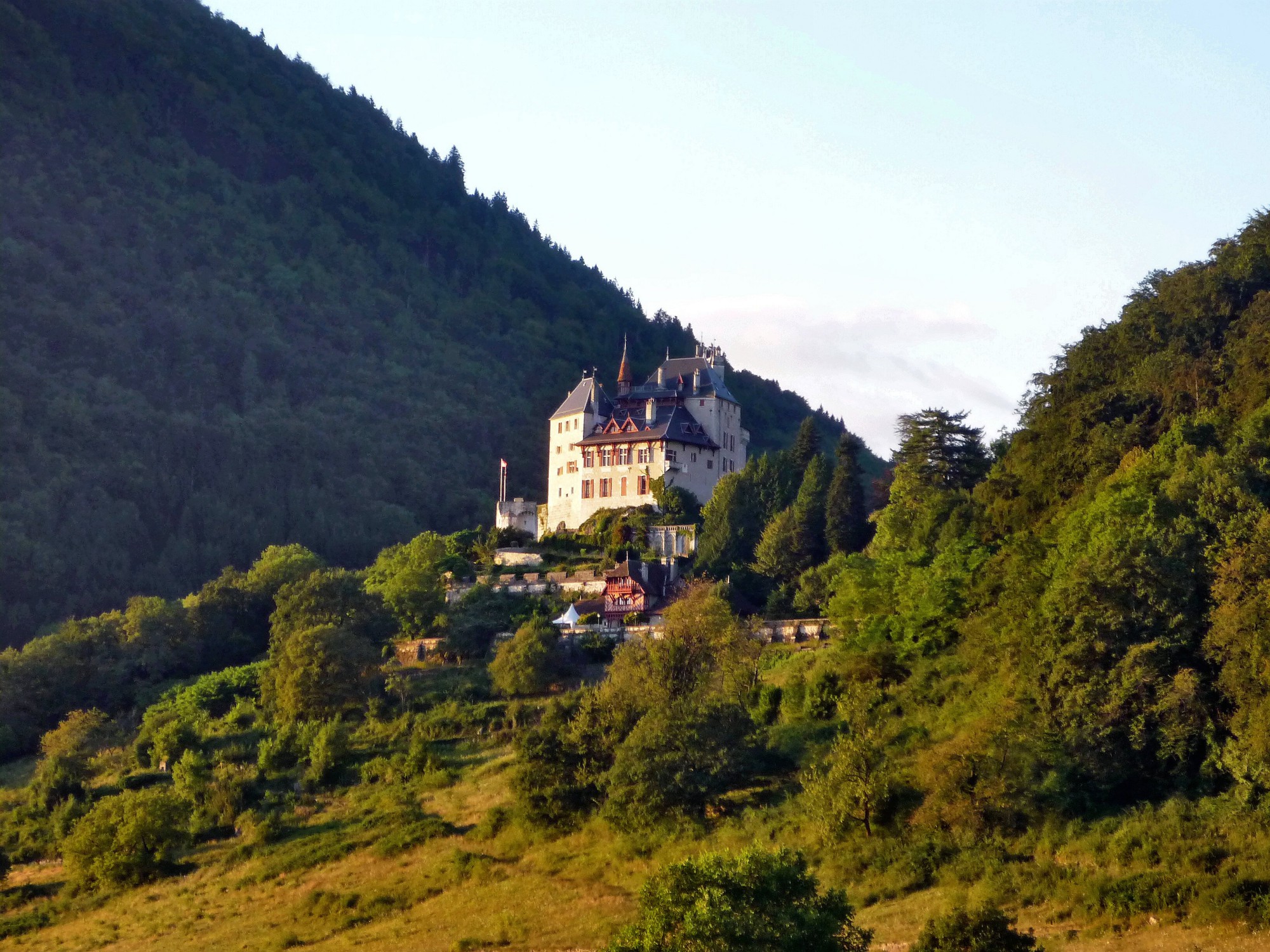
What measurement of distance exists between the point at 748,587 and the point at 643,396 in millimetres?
21835

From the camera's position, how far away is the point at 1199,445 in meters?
50.9

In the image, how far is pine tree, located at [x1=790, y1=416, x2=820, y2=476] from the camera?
268ft

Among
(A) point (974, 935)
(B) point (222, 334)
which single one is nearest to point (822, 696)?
(A) point (974, 935)

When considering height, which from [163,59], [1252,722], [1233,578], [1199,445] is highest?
[163,59]

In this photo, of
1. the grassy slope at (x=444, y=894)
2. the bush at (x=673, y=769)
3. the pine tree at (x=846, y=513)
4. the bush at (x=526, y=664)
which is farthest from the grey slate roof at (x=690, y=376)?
the bush at (x=673, y=769)

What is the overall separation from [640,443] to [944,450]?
21.1m

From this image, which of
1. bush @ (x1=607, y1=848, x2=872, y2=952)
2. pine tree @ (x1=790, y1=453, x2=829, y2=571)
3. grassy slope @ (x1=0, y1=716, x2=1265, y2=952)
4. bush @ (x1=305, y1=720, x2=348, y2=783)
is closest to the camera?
bush @ (x1=607, y1=848, x2=872, y2=952)

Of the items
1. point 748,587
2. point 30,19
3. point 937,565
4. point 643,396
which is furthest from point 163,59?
point 937,565

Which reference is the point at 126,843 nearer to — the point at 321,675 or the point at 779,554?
the point at 321,675

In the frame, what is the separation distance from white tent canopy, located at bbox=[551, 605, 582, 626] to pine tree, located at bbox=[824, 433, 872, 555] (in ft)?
38.0

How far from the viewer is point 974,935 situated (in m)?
30.6

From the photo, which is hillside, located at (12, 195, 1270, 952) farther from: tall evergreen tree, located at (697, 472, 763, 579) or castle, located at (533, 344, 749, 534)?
castle, located at (533, 344, 749, 534)

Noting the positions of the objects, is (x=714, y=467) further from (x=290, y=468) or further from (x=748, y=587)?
(x=290, y=468)

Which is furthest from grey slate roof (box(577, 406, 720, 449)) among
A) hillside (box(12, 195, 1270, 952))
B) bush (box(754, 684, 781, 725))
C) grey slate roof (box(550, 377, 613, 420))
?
bush (box(754, 684, 781, 725))
